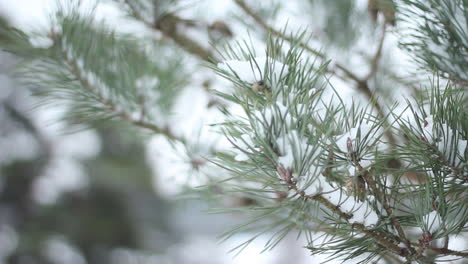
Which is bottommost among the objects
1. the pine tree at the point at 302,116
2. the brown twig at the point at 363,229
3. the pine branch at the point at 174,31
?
the brown twig at the point at 363,229

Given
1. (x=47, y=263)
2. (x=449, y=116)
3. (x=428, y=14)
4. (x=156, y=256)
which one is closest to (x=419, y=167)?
(x=449, y=116)

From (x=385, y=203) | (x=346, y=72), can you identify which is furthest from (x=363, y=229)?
(x=346, y=72)

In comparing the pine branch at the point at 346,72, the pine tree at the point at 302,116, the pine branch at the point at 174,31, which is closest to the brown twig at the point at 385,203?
the pine tree at the point at 302,116

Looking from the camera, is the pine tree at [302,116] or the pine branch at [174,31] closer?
the pine tree at [302,116]

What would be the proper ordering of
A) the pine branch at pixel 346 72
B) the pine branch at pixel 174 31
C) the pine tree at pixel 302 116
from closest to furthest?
the pine tree at pixel 302 116 < the pine branch at pixel 346 72 < the pine branch at pixel 174 31

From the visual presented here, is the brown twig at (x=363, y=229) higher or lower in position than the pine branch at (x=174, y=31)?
lower

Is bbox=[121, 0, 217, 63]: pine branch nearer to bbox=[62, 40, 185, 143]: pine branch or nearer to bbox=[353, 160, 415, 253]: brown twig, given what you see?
bbox=[62, 40, 185, 143]: pine branch

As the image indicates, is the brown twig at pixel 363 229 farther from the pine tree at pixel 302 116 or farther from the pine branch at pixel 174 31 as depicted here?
the pine branch at pixel 174 31

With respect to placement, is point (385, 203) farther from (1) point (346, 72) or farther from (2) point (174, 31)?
(2) point (174, 31)
